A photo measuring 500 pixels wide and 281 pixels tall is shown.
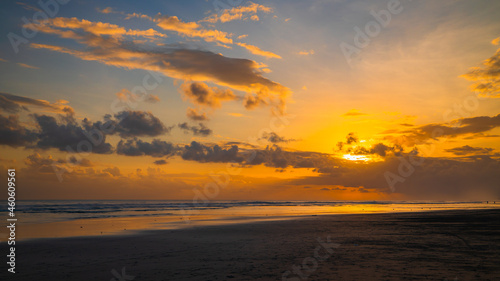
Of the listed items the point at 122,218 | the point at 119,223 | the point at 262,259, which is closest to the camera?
the point at 262,259

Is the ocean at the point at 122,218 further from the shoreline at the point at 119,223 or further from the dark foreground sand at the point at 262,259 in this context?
the dark foreground sand at the point at 262,259

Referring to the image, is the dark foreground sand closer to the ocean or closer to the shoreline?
the shoreline

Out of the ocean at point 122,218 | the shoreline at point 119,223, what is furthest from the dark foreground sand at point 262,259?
the ocean at point 122,218

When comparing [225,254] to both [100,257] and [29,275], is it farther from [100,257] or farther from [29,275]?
[29,275]

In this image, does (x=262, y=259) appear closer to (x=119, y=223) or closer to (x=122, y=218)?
(x=119, y=223)

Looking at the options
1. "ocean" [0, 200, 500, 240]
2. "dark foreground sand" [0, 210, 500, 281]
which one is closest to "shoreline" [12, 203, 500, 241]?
"ocean" [0, 200, 500, 240]

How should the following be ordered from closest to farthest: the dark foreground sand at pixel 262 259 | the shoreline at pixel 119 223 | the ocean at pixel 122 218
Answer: the dark foreground sand at pixel 262 259 → the shoreline at pixel 119 223 → the ocean at pixel 122 218

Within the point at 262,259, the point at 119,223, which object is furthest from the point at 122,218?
the point at 262,259

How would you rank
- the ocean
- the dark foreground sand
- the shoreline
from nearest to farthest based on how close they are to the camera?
the dark foreground sand → the shoreline → the ocean

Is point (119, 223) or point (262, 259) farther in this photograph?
point (119, 223)

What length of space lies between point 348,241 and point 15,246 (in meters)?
21.6

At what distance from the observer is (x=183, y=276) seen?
12.3m

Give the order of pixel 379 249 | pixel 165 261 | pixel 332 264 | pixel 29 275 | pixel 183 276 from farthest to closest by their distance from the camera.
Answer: pixel 379 249 < pixel 165 261 < pixel 332 264 < pixel 29 275 < pixel 183 276

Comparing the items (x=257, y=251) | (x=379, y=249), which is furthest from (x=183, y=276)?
(x=379, y=249)
